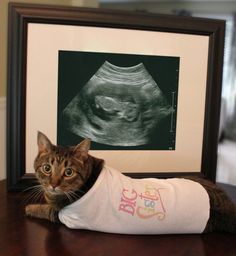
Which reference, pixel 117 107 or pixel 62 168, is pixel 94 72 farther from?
pixel 62 168

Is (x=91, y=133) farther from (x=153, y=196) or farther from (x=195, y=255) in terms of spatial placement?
(x=195, y=255)

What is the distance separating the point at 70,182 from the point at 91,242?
11 centimetres

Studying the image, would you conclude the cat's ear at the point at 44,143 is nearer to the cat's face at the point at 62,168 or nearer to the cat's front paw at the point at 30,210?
the cat's face at the point at 62,168

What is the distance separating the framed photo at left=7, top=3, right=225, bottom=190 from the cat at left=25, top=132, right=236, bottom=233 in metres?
0.16

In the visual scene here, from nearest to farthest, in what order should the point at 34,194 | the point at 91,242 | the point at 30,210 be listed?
the point at 91,242 → the point at 30,210 → the point at 34,194

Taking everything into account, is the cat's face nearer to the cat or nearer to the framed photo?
the cat

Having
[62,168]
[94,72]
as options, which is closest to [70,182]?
[62,168]

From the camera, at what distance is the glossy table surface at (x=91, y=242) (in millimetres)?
573

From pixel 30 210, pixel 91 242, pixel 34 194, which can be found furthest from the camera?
pixel 34 194

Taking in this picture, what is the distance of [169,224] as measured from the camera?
2.07 feet

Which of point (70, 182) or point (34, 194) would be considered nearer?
point (70, 182)

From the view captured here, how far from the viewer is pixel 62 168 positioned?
2.12 ft

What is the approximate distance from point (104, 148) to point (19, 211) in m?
0.25

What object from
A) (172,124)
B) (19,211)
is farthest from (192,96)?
(19,211)
